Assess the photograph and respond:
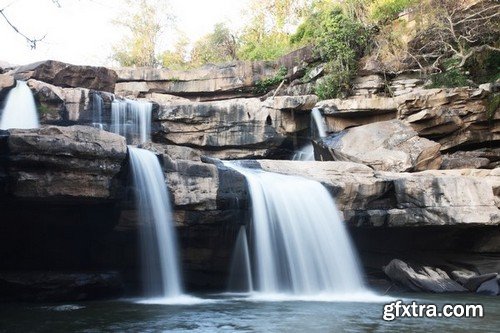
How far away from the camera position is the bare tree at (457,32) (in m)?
17.2

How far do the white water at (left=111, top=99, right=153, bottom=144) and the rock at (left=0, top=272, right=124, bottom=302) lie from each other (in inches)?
249

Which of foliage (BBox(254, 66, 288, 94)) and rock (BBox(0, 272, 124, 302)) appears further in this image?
foliage (BBox(254, 66, 288, 94))

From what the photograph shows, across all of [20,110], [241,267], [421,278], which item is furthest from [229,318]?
[20,110]

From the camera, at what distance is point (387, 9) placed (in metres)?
20.8

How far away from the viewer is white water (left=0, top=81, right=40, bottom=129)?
47.4ft

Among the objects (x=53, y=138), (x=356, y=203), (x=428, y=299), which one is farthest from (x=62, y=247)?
(x=428, y=299)

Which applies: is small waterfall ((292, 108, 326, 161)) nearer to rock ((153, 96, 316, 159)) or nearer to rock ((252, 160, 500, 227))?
rock ((153, 96, 316, 159))

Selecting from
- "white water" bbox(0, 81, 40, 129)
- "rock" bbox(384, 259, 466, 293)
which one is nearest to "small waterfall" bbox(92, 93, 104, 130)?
"white water" bbox(0, 81, 40, 129)

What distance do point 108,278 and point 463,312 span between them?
24.2ft

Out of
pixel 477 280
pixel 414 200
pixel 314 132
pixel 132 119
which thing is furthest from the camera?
pixel 314 132

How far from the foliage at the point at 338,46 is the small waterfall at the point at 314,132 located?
241cm

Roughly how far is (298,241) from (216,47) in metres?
25.8

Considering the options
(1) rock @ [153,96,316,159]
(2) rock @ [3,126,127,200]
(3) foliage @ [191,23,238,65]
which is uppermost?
(3) foliage @ [191,23,238,65]

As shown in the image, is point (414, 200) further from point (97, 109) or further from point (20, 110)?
point (20, 110)
